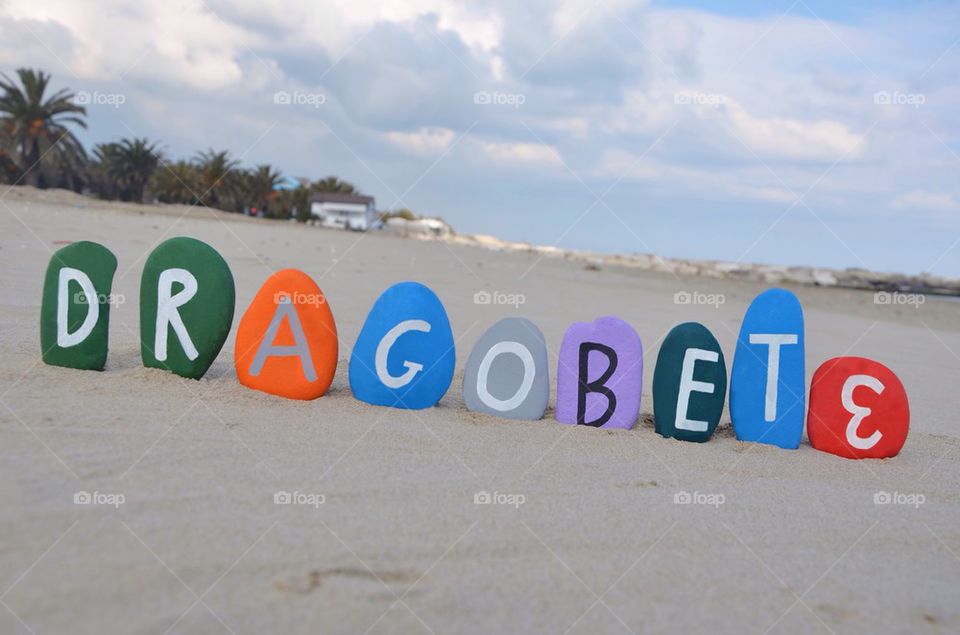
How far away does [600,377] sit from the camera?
4.20 meters

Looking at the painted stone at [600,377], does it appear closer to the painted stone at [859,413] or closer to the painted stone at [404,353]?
→ the painted stone at [404,353]

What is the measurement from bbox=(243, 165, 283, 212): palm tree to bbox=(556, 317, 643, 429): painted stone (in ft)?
135

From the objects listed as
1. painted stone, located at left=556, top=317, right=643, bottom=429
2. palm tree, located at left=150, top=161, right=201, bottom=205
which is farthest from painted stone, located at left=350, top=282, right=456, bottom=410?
palm tree, located at left=150, top=161, right=201, bottom=205

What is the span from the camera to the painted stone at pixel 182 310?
4.12 meters

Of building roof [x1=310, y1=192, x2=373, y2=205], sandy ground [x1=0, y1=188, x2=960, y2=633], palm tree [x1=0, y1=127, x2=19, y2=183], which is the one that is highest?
building roof [x1=310, y1=192, x2=373, y2=205]

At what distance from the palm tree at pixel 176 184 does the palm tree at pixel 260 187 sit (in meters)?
2.88

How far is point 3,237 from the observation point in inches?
397

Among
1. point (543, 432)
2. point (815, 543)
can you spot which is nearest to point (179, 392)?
point (543, 432)

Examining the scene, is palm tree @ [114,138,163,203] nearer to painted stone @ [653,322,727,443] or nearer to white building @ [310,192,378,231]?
white building @ [310,192,378,231]

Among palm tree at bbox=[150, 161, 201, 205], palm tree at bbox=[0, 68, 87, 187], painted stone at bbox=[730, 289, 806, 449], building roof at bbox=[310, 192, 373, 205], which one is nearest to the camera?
painted stone at bbox=[730, 289, 806, 449]

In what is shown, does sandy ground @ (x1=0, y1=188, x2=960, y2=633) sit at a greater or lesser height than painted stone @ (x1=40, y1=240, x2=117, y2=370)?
lesser

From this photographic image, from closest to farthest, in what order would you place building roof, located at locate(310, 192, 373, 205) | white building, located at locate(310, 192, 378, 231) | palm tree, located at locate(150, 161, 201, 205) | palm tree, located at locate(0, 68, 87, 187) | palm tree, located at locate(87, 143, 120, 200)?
palm tree, located at locate(0, 68, 87, 187) → palm tree, located at locate(87, 143, 120, 200) → palm tree, located at locate(150, 161, 201, 205) → white building, located at locate(310, 192, 378, 231) → building roof, located at locate(310, 192, 373, 205)

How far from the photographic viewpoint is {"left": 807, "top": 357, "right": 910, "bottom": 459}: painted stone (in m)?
4.10

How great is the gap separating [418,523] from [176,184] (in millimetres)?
40018
